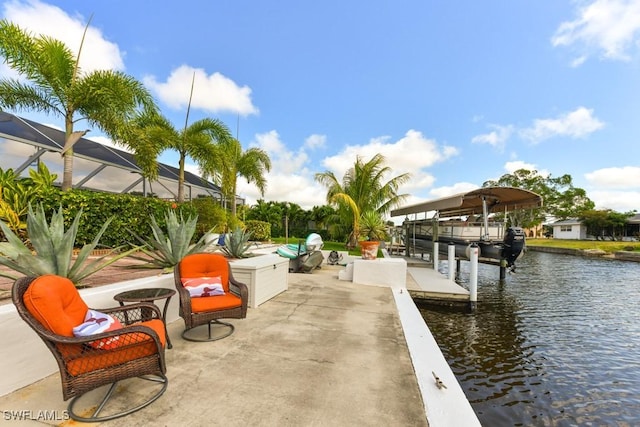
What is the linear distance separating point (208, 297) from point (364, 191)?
511 inches

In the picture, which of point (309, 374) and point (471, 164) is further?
point (471, 164)

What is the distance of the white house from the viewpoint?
144 feet

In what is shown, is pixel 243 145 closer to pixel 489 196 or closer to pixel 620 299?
pixel 489 196

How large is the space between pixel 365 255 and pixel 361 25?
8133 millimetres

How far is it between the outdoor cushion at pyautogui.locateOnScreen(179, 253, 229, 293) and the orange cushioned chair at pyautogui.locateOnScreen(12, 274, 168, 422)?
1.46m

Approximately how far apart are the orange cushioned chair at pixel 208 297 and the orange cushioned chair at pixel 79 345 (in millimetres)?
1014

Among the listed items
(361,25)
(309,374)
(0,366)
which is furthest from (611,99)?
(0,366)

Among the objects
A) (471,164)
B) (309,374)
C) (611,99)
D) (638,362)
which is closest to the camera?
(309,374)

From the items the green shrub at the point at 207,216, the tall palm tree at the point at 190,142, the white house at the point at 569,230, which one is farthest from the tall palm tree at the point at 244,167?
the white house at the point at 569,230

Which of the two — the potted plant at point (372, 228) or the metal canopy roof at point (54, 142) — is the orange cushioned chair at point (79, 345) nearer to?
the metal canopy roof at point (54, 142)

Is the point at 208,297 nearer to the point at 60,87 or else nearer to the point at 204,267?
the point at 204,267

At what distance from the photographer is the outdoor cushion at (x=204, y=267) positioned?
3.87 metres

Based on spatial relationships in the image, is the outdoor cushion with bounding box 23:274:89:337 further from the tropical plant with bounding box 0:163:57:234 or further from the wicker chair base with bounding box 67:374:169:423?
the tropical plant with bounding box 0:163:57:234

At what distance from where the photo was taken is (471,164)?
15.2m
